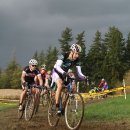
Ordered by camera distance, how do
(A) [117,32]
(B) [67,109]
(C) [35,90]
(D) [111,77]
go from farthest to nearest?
1. (A) [117,32]
2. (D) [111,77]
3. (C) [35,90]
4. (B) [67,109]

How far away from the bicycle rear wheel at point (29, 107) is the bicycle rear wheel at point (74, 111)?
371 cm

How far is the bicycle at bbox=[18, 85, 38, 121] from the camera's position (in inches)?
607

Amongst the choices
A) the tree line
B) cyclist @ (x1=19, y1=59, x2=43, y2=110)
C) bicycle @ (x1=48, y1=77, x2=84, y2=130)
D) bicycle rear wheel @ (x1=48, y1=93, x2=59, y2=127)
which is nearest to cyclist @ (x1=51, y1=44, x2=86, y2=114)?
bicycle @ (x1=48, y1=77, x2=84, y2=130)

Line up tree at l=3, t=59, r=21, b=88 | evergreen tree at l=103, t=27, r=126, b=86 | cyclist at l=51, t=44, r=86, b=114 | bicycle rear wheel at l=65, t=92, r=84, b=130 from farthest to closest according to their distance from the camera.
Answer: tree at l=3, t=59, r=21, b=88
evergreen tree at l=103, t=27, r=126, b=86
cyclist at l=51, t=44, r=86, b=114
bicycle rear wheel at l=65, t=92, r=84, b=130

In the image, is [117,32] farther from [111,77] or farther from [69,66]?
[69,66]

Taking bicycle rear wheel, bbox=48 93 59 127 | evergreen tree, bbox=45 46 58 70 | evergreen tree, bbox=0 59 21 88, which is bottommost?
bicycle rear wheel, bbox=48 93 59 127

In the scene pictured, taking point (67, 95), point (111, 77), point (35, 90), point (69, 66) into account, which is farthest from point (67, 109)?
point (111, 77)

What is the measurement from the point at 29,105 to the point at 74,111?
462cm

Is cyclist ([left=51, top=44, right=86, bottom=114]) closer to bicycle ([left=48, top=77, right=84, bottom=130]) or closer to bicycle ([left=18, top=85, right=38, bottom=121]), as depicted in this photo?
bicycle ([left=48, top=77, right=84, bottom=130])

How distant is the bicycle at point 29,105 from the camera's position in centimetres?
1541

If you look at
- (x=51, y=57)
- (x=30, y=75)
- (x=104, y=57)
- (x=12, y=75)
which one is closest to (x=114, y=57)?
(x=104, y=57)

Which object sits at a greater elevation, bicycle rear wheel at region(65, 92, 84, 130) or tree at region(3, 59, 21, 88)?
tree at region(3, 59, 21, 88)

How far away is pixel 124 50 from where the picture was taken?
115875 mm

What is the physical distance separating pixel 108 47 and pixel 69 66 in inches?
4036
